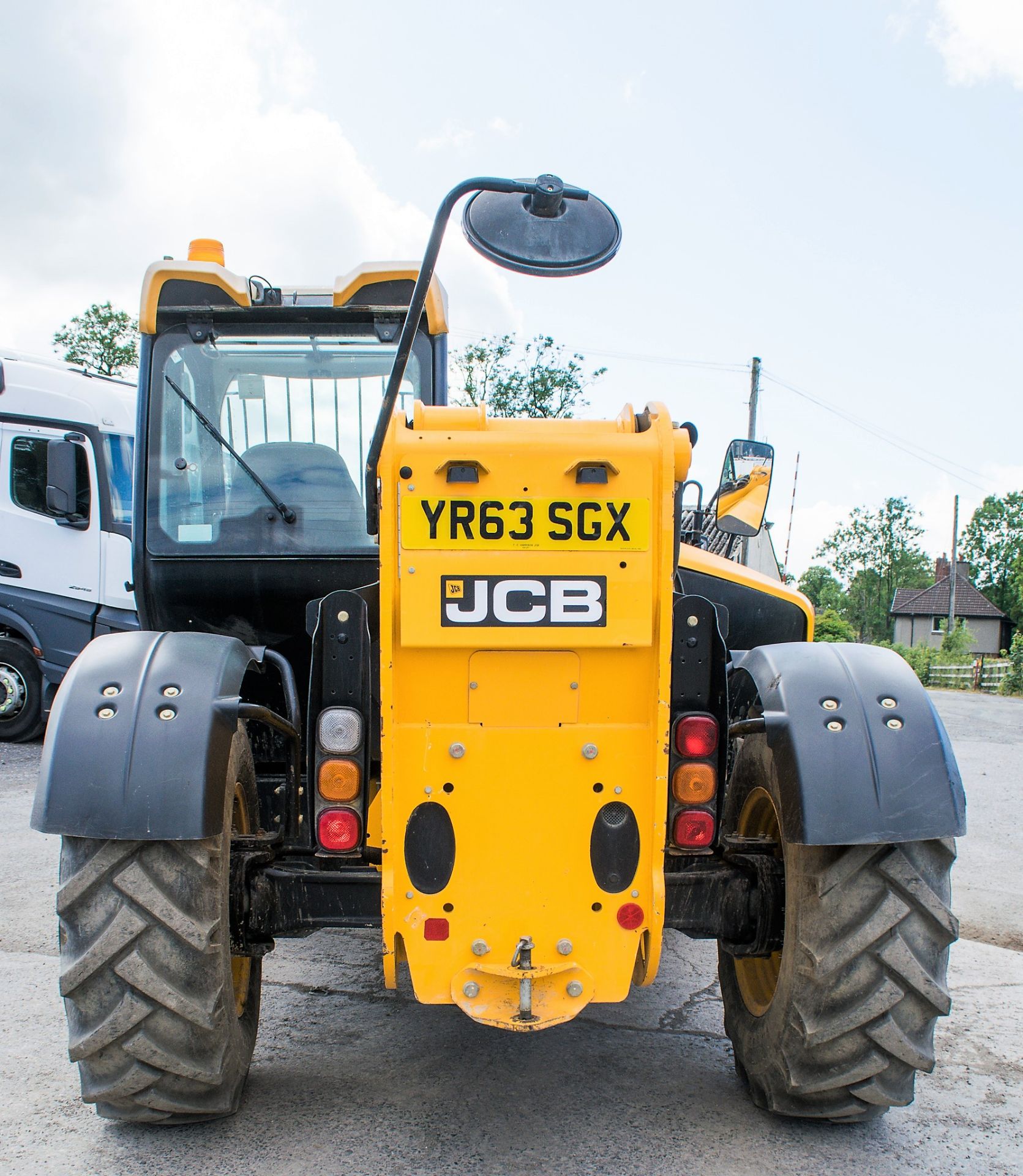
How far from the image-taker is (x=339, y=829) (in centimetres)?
273

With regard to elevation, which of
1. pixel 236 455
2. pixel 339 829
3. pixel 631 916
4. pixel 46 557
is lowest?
pixel 631 916

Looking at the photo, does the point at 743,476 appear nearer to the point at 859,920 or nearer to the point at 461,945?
the point at 859,920

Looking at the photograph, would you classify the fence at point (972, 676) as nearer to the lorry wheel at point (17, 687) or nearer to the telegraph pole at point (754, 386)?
the telegraph pole at point (754, 386)

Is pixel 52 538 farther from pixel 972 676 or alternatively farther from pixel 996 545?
pixel 996 545

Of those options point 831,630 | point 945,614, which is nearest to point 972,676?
point 831,630

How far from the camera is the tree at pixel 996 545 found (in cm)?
7219

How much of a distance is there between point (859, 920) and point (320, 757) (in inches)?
56.0

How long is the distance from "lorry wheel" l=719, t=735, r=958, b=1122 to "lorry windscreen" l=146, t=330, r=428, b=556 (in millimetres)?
2080

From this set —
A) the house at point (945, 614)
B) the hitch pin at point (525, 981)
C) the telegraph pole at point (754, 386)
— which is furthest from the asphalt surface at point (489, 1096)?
the house at point (945, 614)

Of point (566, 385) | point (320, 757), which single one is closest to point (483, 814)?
point (320, 757)

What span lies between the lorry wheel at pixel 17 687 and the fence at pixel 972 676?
26642mm

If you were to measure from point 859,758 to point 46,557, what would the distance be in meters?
9.08

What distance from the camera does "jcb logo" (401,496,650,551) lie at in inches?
99.6

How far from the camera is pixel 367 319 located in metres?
4.09
